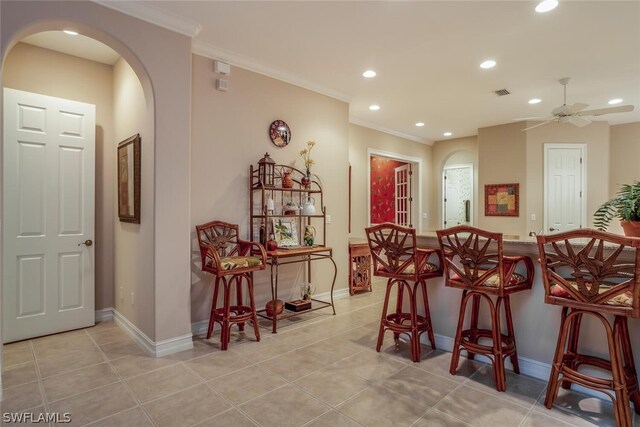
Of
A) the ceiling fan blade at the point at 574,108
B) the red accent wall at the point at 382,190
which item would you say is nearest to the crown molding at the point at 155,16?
the ceiling fan blade at the point at 574,108

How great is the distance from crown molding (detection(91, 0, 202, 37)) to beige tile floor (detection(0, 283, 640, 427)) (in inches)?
108

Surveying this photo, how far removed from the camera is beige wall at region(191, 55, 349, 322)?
3359 millimetres

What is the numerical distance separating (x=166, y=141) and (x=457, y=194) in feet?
21.2

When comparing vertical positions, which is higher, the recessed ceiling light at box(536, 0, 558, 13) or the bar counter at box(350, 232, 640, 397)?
the recessed ceiling light at box(536, 0, 558, 13)

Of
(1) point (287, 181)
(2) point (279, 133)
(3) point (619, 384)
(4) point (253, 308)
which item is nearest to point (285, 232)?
(1) point (287, 181)

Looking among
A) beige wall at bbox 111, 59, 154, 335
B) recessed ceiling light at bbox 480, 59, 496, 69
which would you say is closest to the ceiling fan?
recessed ceiling light at bbox 480, 59, 496, 69

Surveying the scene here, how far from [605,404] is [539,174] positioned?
4808 mm

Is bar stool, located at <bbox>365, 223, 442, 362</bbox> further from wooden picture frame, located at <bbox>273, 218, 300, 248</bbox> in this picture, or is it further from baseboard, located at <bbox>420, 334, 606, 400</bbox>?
wooden picture frame, located at <bbox>273, 218, 300, 248</bbox>

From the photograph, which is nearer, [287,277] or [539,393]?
[539,393]

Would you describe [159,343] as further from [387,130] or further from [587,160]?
[587,160]

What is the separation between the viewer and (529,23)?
2.89 metres

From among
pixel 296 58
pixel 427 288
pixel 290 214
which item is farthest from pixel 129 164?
pixel 427 288

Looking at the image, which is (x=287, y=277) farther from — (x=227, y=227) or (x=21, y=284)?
(x=21, y=284)

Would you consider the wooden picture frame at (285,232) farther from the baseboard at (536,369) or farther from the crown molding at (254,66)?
the baseboard at (536,369)
